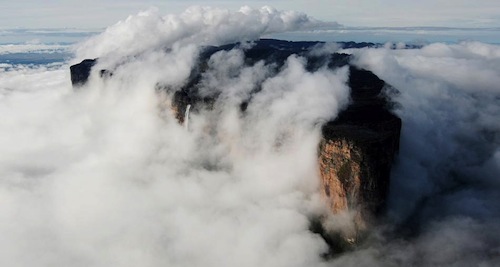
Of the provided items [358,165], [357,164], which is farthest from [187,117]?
[358,165]

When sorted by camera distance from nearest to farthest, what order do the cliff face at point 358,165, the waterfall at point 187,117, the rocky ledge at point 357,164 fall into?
1. the cliff face at point 358,165
2. the rocky ledge at point 357,164
3. the waterfall at point 187,117

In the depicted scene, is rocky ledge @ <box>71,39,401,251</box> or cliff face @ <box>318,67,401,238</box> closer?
cliff face @ <box>318,67,401,238</box>

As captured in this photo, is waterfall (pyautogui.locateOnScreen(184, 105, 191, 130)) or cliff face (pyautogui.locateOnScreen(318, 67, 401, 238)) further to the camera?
waterfall (pyautogui.locateOnScreen(184, 105, 191, 130))

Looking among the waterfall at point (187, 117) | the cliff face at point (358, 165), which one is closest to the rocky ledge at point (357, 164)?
the cliff face at point (358, 165)

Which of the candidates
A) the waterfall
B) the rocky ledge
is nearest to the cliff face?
the rocky ledge

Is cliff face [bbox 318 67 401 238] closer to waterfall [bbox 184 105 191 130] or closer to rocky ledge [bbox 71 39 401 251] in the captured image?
rocky ledge [bbox 71 39 401 251]

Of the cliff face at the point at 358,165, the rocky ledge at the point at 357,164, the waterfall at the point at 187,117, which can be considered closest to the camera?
the cliff face at the point at 358,165

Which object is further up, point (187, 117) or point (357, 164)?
point (357, 164)

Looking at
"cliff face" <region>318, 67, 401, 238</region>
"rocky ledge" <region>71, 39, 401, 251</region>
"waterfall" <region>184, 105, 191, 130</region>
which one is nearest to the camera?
"cliff face" <region>318, 67, 401, 238</region>

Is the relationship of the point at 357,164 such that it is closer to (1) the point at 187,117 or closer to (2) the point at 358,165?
(2) the point at 358,165

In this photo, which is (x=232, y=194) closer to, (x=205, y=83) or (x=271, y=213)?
(x=271, y=213)

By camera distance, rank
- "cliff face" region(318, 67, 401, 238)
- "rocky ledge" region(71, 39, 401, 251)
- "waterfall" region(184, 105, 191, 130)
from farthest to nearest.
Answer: "waterfall" region(184, 105, 191, 130) → "rocky ledge" region(71, 39, 401, 251) → "cliff face" region(318, 67, 401, 238)

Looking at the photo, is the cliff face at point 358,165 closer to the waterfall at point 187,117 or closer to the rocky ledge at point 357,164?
the rocky ledge at point 357,164
